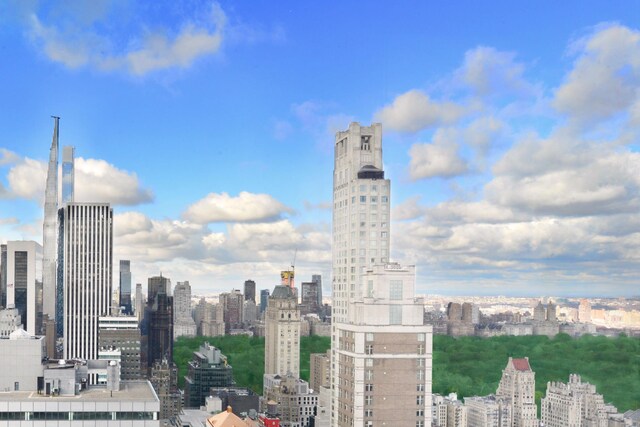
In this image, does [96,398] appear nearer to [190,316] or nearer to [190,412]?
[190,412]

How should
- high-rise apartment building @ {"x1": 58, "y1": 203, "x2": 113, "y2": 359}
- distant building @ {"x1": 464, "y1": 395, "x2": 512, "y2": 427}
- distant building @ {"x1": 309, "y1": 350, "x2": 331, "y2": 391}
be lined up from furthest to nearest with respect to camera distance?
high-rise apartment building @ {"x1": 58, "y1": 203, "x2": 113, "y2": 359} < distant building @ {"x1": 309, "y1": 350, "x2": 331, "y2": 391} < distant building @ {"x1": 464, "y1": 395, "x2": 512, "y2": 427}

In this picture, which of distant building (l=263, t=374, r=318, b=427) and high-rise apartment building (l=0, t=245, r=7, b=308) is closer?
distant building (l=263, t=374, r=318, b=427)

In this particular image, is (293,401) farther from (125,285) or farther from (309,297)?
(125,285)

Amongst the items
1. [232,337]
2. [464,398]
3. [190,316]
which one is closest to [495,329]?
[464,398]

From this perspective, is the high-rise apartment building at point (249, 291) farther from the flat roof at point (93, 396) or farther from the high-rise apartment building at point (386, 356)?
the flat roof at point (93, 396)

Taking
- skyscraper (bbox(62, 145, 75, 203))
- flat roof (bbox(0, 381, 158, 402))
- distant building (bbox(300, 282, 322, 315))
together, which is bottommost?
distant building (bbox(300, 282, 322, 315))

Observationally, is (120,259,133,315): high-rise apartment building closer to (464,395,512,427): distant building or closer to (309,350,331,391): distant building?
(309,350,331,391): distant building

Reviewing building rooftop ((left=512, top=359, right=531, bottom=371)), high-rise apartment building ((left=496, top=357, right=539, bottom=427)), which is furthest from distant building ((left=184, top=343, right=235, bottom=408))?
building rooftop ((left=512, top=359, right=531, bottom=371))

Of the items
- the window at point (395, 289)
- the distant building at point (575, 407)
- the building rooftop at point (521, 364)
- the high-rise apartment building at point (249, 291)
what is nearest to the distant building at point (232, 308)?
the high-rise apartment building at point (249, 291)
